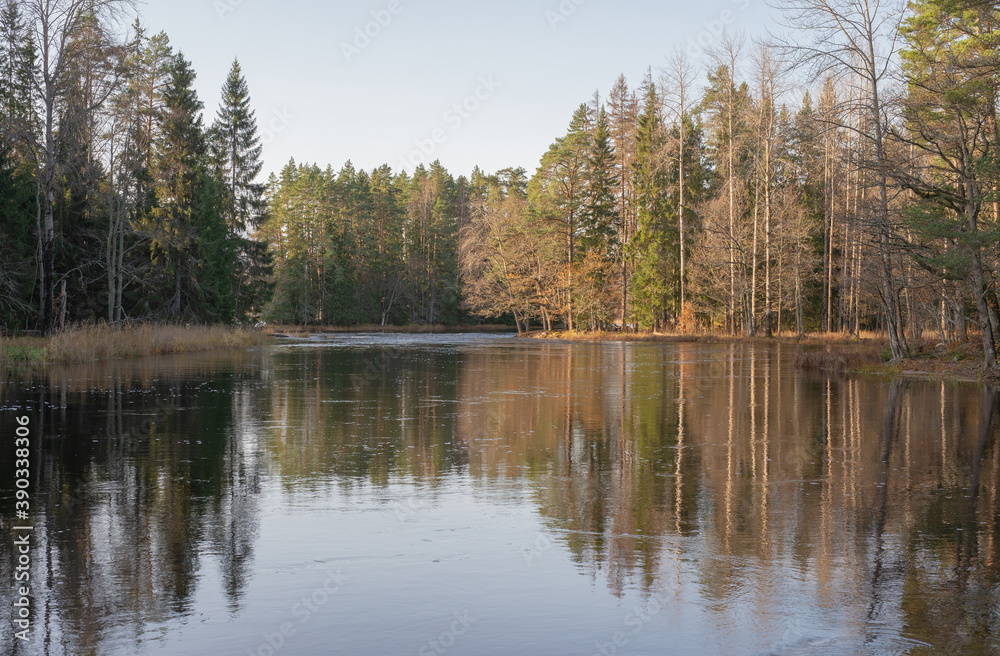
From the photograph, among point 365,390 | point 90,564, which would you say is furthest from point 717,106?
point 90,564

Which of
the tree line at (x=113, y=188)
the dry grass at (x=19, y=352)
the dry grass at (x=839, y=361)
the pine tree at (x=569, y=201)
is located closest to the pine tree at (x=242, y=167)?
the tree line at (x=113, y=188)

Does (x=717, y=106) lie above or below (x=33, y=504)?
above

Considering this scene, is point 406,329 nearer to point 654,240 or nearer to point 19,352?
point 654,240

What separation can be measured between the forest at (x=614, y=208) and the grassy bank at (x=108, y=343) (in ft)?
8.83

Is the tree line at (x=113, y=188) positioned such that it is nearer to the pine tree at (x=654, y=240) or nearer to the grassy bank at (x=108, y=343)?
the grassy bank at (x=108, y=343)

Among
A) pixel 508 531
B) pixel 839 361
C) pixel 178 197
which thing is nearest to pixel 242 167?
pixel 178 197

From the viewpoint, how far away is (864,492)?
923 centimetres

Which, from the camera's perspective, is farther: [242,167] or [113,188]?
[242,167]

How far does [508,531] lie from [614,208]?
73172mm

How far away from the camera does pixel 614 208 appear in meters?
78.6

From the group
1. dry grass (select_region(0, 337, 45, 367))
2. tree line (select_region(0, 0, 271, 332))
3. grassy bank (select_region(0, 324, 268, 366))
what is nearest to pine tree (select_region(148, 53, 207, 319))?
tree line (select_region(0, 0, 271, 332))

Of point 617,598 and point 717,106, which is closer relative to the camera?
point 617,598

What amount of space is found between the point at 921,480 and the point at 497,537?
224 inches

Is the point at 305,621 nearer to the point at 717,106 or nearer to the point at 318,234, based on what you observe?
the point at 717,106
